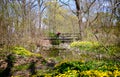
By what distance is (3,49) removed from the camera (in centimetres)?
1452

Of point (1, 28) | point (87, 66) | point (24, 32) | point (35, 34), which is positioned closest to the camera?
point (87, 66)

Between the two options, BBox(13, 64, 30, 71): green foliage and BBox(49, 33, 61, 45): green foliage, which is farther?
BBox(49, 33, 61, 45): green foliage

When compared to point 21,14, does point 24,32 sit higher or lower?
lower

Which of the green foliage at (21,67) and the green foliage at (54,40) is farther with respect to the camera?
the green foliage at (54,40)

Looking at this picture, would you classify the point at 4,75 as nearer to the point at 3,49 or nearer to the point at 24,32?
the point at 3,49

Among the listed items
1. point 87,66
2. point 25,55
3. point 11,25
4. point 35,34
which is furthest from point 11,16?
point 87,66

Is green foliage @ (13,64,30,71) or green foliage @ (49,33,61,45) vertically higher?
green foliage @ (49,33,61,45)

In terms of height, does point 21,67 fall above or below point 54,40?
below

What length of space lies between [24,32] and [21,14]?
1.18 meters

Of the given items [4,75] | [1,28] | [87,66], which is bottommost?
[4,75]

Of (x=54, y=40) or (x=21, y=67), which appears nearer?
(x=21, y=67)

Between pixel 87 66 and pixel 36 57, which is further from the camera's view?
pixel 36 57

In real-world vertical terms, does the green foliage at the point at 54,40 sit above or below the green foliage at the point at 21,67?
above

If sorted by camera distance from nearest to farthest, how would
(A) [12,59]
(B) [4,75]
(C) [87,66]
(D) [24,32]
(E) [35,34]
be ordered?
(C) [87,66] → (B) [4,75] → (A) [12,59] → (D) [24,32] → (E) [35,34]
